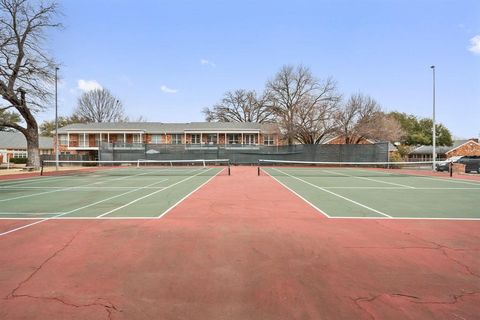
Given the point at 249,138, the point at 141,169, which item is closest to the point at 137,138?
the point at 249,138

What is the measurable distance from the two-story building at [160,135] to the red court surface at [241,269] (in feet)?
167

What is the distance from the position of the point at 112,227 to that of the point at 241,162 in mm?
38439

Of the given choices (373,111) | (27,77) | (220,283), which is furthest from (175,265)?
(373,111)

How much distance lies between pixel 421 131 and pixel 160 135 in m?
60.9

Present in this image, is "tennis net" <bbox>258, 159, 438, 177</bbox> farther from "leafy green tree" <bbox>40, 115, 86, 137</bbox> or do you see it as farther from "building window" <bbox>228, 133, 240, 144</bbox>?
"leafy green tree" <bbox>40, 115, 86, 137</bbox>

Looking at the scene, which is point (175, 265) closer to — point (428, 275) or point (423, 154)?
point (428, 275)

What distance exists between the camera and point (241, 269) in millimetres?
5176

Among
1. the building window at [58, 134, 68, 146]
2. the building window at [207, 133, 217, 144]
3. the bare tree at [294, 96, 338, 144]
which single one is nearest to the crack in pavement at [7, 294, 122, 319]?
the bare tree at [294, 96, 338, 144]

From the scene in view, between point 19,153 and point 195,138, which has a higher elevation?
point 195,138

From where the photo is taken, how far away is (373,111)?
50.5 metres

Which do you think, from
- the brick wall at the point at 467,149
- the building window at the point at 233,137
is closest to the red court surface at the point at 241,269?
the building window at the point at 233,137

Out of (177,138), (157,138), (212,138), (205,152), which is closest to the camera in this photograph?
(205,152)

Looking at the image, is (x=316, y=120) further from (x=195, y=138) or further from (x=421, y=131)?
(x=421, y=131)

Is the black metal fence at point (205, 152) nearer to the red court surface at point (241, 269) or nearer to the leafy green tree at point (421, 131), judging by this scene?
the red court surface at point (241, 269)
